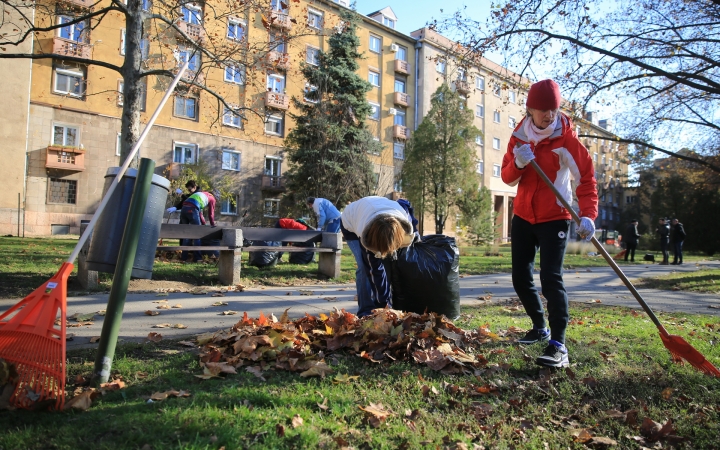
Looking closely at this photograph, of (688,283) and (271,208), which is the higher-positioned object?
(271,208)

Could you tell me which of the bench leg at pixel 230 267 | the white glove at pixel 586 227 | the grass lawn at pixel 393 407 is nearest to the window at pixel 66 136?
the bench leg at pixel 230 267

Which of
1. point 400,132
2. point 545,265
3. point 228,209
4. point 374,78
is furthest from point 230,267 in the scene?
point 374,78

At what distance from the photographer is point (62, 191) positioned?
23.7 m

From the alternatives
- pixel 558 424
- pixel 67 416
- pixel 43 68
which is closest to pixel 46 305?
pixel 67 416

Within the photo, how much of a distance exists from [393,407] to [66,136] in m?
25.8

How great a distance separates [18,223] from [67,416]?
23869 mm

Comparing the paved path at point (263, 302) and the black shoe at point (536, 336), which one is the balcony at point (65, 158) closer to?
the paved path at point (263, 302)

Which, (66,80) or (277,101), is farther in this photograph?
(277,101)

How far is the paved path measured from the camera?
4.50 m

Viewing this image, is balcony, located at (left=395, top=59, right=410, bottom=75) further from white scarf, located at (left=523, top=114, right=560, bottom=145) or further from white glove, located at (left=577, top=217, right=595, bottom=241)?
white glove, located at (left=577, top=217, right=595, bottom=241)

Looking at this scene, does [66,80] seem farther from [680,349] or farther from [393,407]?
[680,349]

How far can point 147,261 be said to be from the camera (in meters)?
3.60

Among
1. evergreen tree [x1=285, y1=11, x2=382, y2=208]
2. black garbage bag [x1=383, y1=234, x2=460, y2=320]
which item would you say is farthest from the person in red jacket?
evergreen tree [x1=285, y1=11, x2=382, y2=208]

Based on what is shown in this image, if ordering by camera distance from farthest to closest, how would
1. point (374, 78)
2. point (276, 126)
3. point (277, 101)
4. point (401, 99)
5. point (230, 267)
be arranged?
point (401, 99) < point (374, 78) < point (276, 126) < point (277, 101) < point (230, 267)
